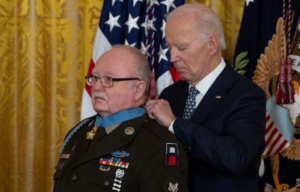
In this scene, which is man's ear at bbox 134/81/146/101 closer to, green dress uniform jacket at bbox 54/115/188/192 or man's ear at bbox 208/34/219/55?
green dress uniform jacket at bbox 54/115/188/192

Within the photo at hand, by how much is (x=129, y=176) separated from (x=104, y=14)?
177 cm

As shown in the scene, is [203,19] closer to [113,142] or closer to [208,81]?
[208,81]

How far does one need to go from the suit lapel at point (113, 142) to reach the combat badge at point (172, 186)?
26cm

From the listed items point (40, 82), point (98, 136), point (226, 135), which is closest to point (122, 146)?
point (98, 136)

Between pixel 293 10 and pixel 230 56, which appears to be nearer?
pixel 293 10

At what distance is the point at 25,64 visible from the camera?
3363mm

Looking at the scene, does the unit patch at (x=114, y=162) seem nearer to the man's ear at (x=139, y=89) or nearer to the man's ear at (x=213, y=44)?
the man's ear at (x=139, y=89)

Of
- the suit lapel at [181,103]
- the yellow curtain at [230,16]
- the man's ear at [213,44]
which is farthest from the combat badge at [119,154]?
the yellow curtain at [230,16]

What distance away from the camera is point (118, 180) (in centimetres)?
156

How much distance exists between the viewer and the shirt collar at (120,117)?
1723 millimetres

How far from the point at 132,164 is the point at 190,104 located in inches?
24.6

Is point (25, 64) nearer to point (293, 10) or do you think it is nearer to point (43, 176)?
point (43, 176)

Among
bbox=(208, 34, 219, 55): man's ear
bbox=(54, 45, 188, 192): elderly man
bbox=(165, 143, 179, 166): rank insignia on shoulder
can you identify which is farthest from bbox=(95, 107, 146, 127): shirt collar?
bbox=(208, 34, 219, 55): man's ear

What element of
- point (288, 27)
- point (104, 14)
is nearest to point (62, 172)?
point (104, 14)
